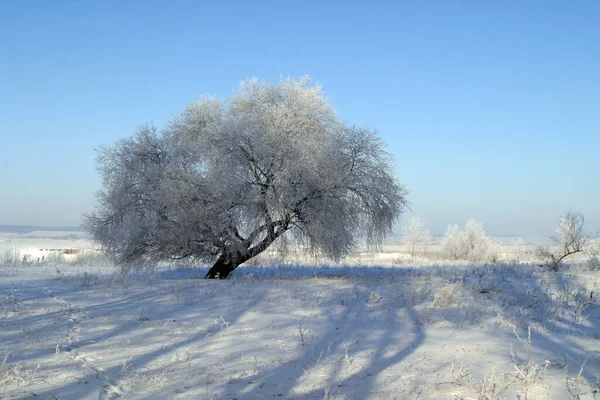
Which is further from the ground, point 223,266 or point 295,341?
point 223,266

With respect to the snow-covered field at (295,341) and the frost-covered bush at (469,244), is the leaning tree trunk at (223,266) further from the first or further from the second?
the frost-covered bush at (469,244)

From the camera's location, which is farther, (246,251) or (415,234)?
(415,234)

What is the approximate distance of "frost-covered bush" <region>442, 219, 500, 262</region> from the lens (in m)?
43.3

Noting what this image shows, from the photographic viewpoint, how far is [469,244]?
45.2 m

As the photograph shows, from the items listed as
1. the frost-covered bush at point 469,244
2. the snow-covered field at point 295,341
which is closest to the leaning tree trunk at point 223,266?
the snow-covered field at point 295,341

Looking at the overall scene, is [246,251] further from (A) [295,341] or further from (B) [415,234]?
(B) [415,234]

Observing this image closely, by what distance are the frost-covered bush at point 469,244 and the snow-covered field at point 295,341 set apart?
107ft

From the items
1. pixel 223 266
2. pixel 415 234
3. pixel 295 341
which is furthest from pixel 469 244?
pixel 295 341

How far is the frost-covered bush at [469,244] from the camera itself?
43.3 m

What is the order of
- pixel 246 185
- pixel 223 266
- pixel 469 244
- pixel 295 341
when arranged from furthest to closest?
pixel 469 244, pixel 223 266, pixel 246 185, pixel 295 341

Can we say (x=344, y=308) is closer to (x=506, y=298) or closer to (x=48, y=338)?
(x=506, y=298)

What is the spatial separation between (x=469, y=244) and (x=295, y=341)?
41.5 m

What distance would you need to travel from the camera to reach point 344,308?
9438 mm

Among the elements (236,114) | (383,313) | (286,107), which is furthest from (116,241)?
(383,313)
